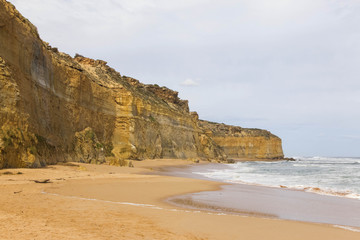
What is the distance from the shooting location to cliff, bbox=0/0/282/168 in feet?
46.4

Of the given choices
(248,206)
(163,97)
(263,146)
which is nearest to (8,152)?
(248,206)

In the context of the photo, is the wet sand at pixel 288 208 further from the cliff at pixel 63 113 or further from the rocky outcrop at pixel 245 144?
the rocky outcrop at pixel 245 144

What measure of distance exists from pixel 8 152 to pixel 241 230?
36.1 feet

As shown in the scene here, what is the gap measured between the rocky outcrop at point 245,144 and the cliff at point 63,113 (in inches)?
1979

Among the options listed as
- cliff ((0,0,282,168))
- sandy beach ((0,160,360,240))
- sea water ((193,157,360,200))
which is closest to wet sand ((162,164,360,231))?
sandy beach ((0,160,360,240))

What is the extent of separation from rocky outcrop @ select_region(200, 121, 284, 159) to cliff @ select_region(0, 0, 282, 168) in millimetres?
50254

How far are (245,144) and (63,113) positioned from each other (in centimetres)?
8500

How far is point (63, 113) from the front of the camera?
2370cm

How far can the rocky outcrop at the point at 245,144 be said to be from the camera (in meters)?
100

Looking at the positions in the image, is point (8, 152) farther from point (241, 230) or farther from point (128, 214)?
point (241, 230)

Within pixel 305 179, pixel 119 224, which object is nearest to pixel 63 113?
pixel 305 179

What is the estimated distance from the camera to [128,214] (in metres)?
6.47

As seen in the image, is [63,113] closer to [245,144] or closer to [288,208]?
[288,208]

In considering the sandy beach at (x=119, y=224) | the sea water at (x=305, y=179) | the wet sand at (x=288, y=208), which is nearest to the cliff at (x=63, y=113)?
the sandy beach at (x=119, y=224)
